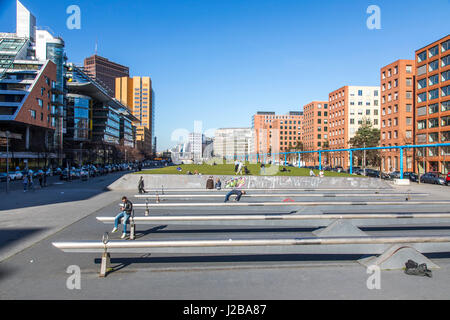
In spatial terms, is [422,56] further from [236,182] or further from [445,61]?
[236,182]

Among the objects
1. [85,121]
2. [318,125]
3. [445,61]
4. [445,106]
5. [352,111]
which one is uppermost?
[445,61]

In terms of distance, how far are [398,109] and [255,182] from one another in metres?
49.8

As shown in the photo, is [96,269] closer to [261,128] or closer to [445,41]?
[445,41]

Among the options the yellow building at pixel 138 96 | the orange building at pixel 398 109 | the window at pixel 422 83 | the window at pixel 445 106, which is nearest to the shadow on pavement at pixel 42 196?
the window at pixel 445 106

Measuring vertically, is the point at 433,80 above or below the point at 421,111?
above

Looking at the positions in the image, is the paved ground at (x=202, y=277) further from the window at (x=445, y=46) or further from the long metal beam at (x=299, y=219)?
the window at (x=445, y=46)

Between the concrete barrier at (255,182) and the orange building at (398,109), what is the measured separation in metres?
37.7

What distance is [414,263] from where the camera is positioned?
19.8 feet

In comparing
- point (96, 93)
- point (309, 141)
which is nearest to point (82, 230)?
point (96, 93)

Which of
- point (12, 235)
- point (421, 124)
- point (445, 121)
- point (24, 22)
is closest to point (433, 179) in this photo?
point (445, 121)

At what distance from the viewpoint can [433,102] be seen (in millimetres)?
54125

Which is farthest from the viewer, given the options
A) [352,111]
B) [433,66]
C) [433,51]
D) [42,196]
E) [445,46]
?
[352,111]

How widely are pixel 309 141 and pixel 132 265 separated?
108769mm

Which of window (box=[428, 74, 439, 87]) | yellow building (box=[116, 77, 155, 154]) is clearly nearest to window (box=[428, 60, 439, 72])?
window (box=[428, 74, 439, 87])
